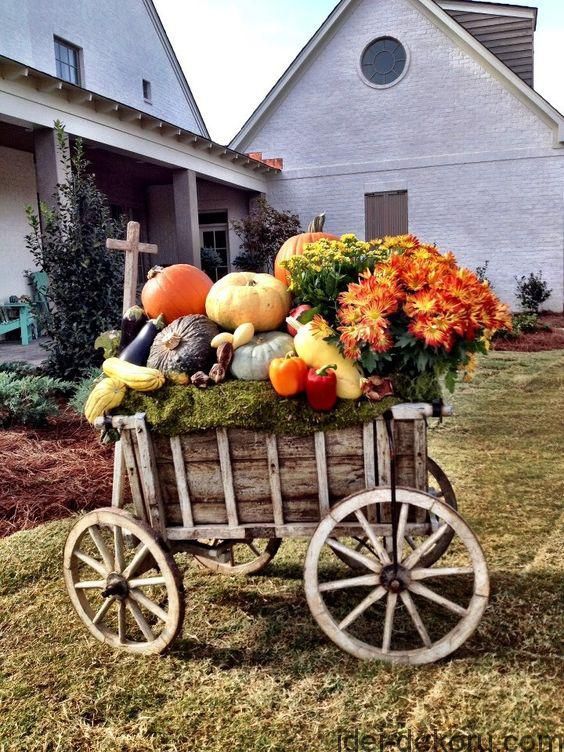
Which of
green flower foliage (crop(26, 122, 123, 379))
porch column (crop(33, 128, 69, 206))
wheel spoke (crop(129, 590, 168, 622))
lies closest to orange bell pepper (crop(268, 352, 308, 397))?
wheel spoke (crop(129, 590, 168, 622))

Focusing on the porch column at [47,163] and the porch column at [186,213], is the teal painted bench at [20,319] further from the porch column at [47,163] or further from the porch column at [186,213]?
the porch column at [186,213]

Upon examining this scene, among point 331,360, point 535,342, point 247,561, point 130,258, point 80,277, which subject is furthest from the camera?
point 535,342

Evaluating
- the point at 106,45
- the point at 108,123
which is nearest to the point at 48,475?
the point at 108,123

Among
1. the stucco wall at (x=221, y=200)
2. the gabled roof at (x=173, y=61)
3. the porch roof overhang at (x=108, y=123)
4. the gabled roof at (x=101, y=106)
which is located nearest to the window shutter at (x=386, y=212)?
the porch roof overhang at (x=108, y=123)

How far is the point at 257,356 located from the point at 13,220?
10.6 m

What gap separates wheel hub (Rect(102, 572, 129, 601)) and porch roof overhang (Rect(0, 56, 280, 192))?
679cm

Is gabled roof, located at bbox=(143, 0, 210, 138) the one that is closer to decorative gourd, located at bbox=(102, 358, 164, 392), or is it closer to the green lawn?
the green lawn

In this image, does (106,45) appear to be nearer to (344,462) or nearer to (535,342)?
(535,342)

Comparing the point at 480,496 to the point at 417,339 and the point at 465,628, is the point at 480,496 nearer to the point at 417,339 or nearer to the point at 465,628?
the point at 465,628

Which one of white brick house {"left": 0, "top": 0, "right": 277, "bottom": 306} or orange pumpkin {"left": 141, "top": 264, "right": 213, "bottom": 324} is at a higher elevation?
white brick house {"left": 0, "top": 0, "right": 277, "bottom": 306}

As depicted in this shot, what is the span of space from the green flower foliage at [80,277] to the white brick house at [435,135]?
928 centimetres

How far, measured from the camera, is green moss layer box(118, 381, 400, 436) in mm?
2309

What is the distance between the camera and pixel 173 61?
1830 centimetres

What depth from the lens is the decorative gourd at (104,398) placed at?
2.46m
